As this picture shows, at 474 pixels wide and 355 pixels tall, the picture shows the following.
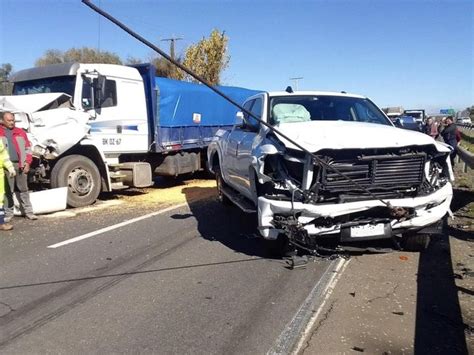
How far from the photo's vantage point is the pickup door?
6.68 metres

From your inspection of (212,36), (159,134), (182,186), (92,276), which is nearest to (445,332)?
(92,276)

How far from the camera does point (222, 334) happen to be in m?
3.90

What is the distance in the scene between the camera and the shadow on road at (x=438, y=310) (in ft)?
12.1

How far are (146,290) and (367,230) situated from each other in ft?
7.92

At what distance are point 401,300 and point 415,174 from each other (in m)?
1.54

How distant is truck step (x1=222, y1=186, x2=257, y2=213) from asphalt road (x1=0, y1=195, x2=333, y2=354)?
1.53 ft

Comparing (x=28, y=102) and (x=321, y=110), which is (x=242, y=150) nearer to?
(x=321, y=110)

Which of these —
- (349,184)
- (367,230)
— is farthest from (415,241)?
(349,184)

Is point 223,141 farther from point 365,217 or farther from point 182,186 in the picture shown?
point 182,186

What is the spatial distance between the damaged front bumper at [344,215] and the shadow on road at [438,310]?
1.72 feet

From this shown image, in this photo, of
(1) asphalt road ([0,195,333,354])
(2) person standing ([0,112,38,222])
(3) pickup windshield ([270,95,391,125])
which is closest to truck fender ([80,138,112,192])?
(2) person standing ([0,112,38,222])

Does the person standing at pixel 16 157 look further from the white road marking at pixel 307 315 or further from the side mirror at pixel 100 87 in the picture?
the white road marking at pixel 307 315

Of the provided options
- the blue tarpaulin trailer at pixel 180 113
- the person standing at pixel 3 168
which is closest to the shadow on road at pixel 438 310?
the person standing at pixel 3 168

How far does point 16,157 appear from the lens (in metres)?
8.36
